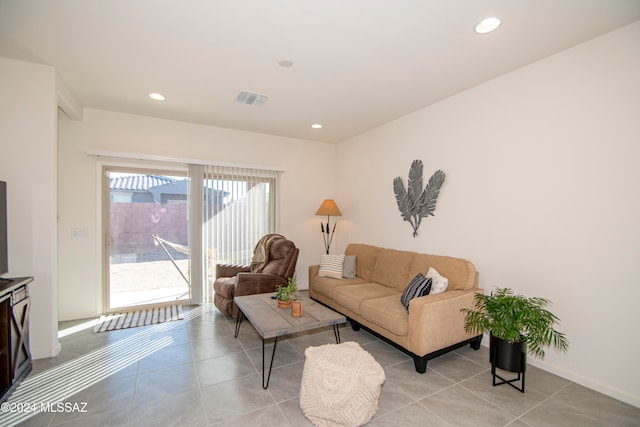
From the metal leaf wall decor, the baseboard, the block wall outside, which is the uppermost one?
the metal leaf wall decor

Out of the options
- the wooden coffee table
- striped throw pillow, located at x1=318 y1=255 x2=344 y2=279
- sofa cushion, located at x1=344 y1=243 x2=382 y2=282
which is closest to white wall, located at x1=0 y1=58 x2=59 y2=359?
the wooden coffee table

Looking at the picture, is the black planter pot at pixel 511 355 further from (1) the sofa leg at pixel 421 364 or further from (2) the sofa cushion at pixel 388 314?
(2) the sofa cushion at pixel 388 314

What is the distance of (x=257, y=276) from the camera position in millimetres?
3633

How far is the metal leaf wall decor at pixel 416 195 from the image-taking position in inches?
139

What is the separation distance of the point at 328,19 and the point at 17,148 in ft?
9.85

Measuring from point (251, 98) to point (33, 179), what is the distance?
2.28 m

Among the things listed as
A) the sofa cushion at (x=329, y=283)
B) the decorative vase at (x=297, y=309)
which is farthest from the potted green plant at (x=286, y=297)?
the sofa cushion at (x=329, y=283)

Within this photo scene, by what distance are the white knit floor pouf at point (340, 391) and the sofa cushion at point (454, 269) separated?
1.44 m

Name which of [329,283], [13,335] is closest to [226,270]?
[329,283]

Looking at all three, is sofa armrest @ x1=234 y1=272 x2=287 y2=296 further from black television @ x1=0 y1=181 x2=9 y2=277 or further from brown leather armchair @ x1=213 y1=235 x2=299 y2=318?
A: black television @ x1=0 y1=181 x2=9 y2=277

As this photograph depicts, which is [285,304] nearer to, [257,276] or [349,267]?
[257,276]

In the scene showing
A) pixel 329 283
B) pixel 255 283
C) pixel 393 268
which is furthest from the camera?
pixel 329 283

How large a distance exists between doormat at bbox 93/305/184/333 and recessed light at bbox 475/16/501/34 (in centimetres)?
445

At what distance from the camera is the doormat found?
11.4 feet
